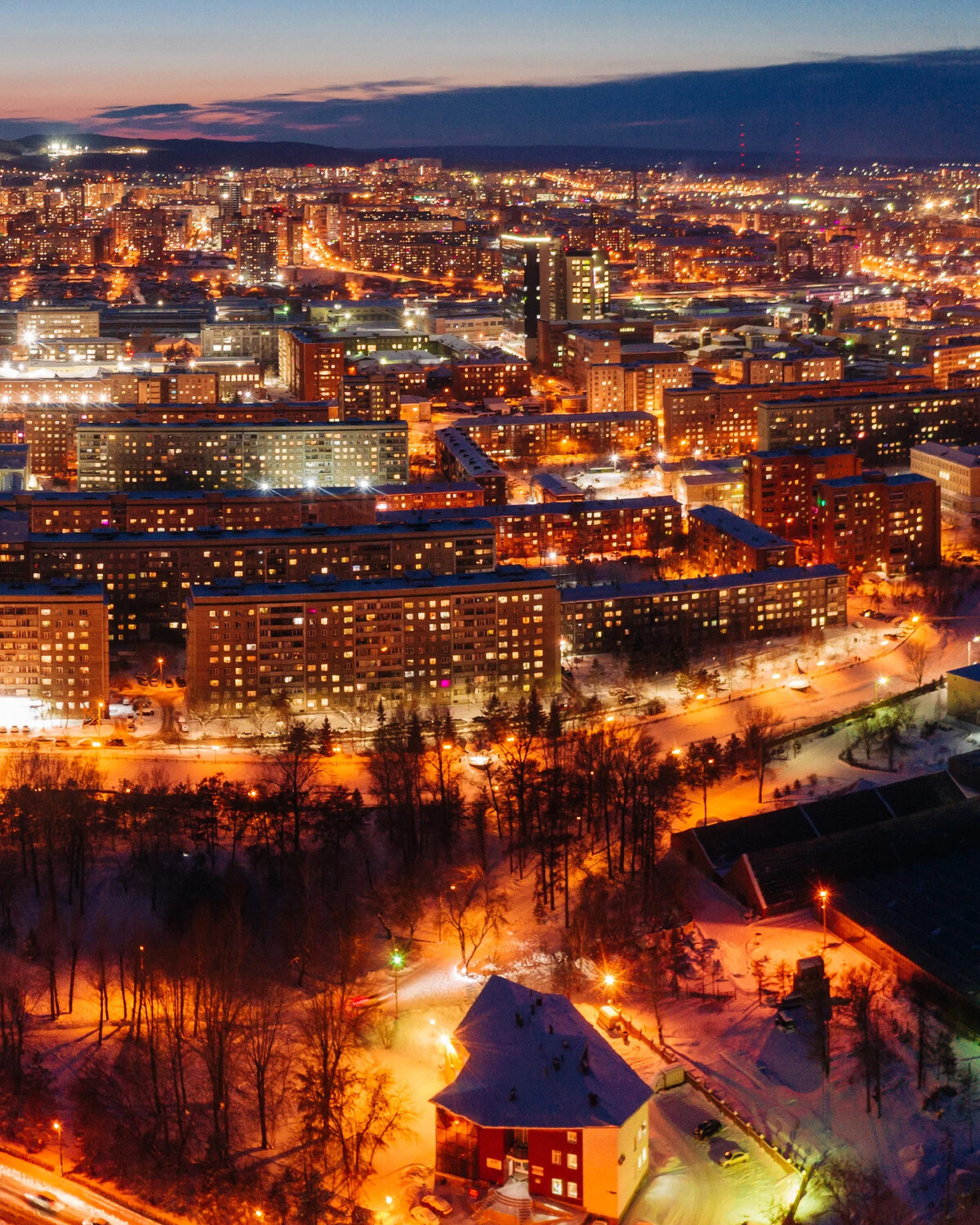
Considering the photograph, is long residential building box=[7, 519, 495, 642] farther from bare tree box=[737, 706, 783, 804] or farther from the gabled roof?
the gabled roof

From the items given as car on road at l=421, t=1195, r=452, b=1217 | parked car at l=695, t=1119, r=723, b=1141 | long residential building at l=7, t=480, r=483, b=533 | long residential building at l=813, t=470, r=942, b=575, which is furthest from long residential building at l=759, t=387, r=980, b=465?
car on road at l=421, t=1195, r=452, b=1217

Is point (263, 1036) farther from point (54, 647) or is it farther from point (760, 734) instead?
point (54, 647)

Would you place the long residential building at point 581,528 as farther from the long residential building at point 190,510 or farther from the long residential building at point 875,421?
the long residential building at point 875,421

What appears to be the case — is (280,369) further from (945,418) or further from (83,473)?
(945,418)

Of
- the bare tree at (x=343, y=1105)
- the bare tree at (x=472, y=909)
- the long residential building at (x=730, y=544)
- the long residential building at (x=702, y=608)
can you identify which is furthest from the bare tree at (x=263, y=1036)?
the long residential building at (x=730, y=544)

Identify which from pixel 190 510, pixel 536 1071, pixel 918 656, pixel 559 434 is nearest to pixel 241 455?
pixel 190 510

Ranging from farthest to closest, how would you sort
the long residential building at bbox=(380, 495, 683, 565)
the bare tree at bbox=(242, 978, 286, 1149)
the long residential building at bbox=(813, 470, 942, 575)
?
1. the long residential building at bbox=(380, 495, 683, 565)
2. the long residential building at bbox=(813, 470, 942, 575)
3. the bare tree at bbox=(242, 978, 286, 1149)
